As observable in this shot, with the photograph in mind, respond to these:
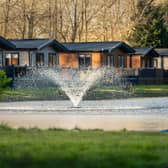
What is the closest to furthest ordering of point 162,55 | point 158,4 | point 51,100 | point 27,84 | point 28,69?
point 51,100, point 27,84, point 28,69, point 162,55, point 158,4

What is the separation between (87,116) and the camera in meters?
25.2

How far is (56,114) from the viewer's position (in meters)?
26.2

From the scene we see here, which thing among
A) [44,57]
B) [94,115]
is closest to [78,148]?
[94,115]

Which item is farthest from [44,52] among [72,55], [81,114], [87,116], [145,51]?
[87,116]

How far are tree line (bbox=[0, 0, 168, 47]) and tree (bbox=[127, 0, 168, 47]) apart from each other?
11.3 m

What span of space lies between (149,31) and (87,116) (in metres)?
50.7

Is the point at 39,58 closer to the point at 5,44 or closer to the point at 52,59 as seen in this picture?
the point at 52,59

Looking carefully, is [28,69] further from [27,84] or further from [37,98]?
[37,98]

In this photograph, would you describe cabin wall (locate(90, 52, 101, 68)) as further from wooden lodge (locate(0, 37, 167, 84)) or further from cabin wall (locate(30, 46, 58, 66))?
cabin wall (locate(30, 46, 58, 66))

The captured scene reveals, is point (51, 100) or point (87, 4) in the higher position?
point (87, 4)

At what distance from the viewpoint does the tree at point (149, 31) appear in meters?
75.0

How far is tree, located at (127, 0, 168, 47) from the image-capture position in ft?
246

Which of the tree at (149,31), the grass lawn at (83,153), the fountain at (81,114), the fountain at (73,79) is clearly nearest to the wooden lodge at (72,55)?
the fountain at (73,79)

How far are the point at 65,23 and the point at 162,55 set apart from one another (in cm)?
2543
